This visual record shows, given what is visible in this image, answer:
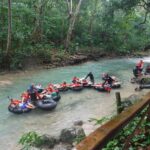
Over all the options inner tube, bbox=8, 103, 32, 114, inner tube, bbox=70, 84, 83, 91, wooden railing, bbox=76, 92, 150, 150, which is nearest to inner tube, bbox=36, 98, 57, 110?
inner tube, bbox=8, 103, 32, 114

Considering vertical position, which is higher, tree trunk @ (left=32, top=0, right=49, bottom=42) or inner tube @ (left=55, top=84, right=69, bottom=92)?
tree trunk @ (left=32, top=0, right=49, bottom=42)

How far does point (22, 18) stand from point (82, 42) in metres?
7.55

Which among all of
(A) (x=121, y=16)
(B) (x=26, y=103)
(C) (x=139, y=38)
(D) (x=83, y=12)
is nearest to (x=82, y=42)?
(D) (x=83, y=12)

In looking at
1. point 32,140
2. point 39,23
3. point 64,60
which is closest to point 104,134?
point 32,140

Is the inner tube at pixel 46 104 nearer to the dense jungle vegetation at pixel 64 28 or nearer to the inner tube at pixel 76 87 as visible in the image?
the inner tube at pixel 76 87

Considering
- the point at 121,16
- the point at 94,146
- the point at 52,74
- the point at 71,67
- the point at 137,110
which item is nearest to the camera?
the point at 94,146

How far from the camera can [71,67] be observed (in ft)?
70.3

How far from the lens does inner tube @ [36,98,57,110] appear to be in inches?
441

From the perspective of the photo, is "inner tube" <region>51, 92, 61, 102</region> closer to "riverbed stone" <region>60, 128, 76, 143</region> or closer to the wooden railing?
"riverbed stone" <region>60, 128, 76, 143</region>

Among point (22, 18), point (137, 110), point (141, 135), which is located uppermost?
point (22, 18)

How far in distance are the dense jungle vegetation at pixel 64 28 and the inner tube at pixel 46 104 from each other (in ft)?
23.0

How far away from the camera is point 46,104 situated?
11.3 metres

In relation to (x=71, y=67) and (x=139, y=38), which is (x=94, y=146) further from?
(x=139, y=38)

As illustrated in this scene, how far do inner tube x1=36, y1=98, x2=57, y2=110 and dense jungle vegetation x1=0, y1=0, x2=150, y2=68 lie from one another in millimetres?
6998
